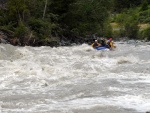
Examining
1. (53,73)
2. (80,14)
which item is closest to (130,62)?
(53,73)

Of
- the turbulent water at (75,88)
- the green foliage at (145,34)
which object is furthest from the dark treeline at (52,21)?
the turbulent water at (75,88)

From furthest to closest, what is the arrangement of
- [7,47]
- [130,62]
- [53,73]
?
[7,47], [130,62], [53,73]

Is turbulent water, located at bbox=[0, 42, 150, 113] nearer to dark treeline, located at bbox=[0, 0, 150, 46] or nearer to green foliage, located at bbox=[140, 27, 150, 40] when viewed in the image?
dark treeline, located at bbox=[0, 0, 150, 46]

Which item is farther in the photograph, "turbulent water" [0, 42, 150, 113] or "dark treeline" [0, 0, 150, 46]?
"dark treeline" [0, 0, 150, 46]

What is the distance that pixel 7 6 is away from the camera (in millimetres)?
28234

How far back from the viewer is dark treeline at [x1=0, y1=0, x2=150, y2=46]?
2644cm

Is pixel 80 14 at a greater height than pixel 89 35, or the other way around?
pixel 80 14

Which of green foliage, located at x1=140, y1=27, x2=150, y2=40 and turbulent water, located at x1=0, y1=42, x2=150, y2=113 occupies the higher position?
turbulent water, located at x1=0, y1=42, x2=150, y2=113

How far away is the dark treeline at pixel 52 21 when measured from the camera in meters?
26.4

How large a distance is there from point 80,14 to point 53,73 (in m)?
20.2

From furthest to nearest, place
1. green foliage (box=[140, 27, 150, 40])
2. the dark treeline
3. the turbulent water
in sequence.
A: green foliage (box=[140, 27, 150, 40]), the dark treeline, the turbulent water

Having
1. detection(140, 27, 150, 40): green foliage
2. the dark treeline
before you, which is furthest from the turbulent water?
detection(140, 27, 150, 40): green foliage

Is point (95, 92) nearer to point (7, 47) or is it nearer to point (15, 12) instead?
point (7, 47)

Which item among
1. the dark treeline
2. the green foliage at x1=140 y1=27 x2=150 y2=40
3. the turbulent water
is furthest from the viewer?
the green foliage at x1=140 y1=27 x2=150 y2=40
